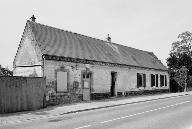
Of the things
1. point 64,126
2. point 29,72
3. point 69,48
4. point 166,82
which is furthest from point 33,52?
point 166,82

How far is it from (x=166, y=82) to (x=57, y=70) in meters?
22.5

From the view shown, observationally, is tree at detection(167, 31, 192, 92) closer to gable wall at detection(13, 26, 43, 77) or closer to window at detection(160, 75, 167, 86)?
window at detection(160, 75, 167, 86)

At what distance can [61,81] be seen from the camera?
21.2 metres

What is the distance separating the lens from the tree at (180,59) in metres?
41.7

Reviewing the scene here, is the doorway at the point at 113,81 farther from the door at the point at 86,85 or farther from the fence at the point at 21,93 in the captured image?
the fence at the point at 21,93

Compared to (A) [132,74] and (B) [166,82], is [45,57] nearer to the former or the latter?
(A) [132,74]

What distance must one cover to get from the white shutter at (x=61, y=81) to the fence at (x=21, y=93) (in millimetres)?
2197

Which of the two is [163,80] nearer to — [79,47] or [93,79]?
[93,79]

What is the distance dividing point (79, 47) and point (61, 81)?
514 cm

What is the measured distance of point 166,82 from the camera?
39.0 metres

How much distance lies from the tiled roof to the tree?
8.77 metres

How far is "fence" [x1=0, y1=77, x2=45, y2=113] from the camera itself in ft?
53.1

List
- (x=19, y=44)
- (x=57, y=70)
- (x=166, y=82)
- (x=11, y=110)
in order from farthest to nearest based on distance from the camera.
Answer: (x=166, y=82) → (x=19, y=44) → (x=57, y=70) → (x=11, y=110)

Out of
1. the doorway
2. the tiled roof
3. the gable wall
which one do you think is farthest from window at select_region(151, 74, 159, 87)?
the gable wall
